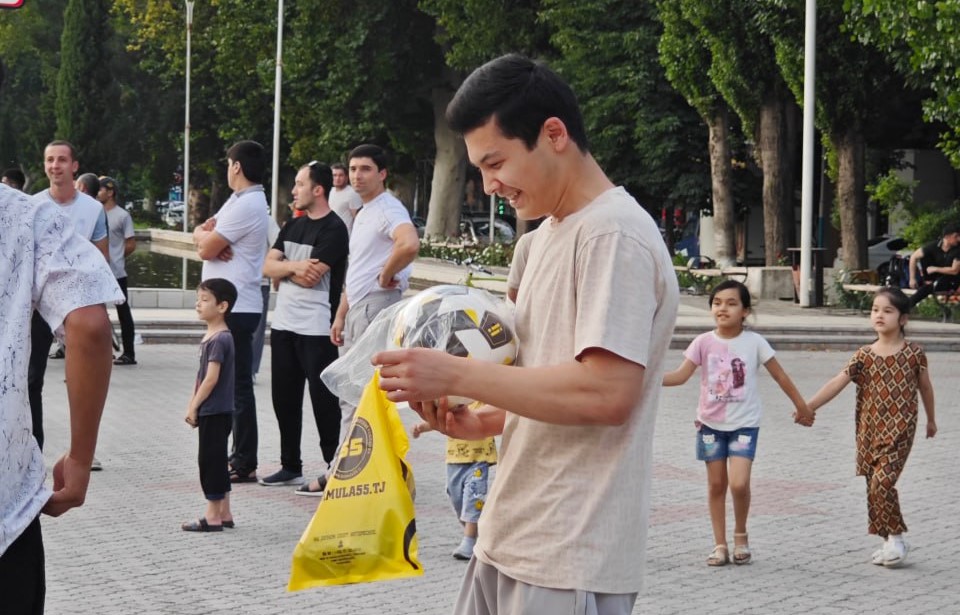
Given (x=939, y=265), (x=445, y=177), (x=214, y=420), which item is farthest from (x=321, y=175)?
(x=445, y=177)

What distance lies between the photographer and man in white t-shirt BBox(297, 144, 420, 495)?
969 cm

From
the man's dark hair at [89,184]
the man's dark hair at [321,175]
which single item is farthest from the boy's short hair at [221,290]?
the man's dark hair at [89,184]

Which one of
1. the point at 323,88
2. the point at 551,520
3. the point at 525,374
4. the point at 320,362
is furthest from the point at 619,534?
the point at 323,88

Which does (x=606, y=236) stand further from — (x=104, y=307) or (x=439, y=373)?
(x=104, y=307)

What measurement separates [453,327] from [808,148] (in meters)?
26.3

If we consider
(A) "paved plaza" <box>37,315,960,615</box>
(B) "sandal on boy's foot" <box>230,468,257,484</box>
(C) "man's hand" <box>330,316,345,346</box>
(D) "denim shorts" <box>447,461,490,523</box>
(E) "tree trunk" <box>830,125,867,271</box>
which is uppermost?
(E) "tree trunk" <box>830,125,867,271</box>

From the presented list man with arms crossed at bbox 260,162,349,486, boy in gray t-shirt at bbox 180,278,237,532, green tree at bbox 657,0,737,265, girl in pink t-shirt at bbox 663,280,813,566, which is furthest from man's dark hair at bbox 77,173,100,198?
green tree at bbox 657,0,737,265

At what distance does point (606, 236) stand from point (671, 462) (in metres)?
8.30

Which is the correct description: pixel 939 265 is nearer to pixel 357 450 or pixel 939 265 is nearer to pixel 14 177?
pixel 14 177

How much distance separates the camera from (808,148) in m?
28.9

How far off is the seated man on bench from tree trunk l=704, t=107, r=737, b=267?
32.5 feet

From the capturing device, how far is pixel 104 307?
3521mm

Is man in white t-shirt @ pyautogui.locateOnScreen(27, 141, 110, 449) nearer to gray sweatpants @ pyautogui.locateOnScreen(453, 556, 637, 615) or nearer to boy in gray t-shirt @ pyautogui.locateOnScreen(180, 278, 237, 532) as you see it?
boy in gray t-shirt @ pyautogui.locateOnScreen(180, 278, 237, 532)

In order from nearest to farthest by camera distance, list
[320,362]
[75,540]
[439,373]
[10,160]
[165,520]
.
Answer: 1. [439,373]
2. [75,540]
3. [165,520]
4. [320,362]
5. [10,160]
